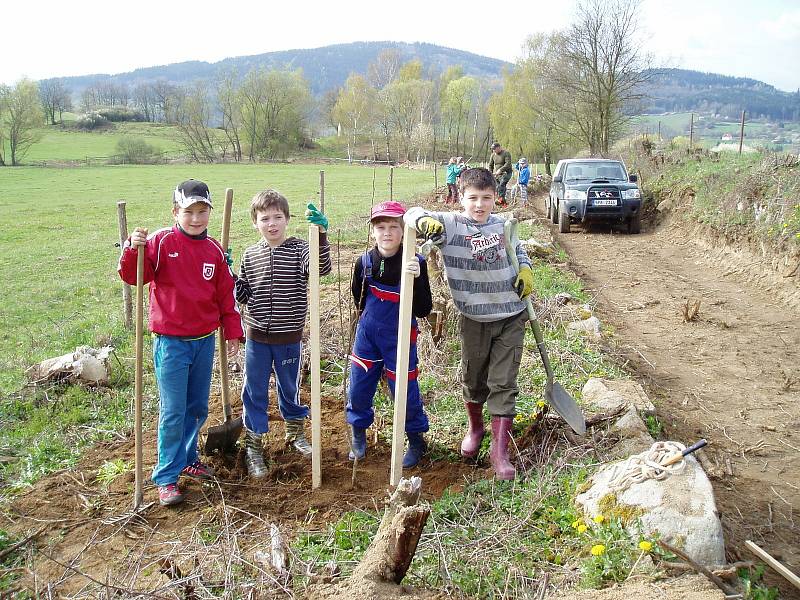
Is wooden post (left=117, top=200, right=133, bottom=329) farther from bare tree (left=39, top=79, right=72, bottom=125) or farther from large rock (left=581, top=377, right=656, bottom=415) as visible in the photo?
bare tree (left=39, top=79, right=72, bottom=125)

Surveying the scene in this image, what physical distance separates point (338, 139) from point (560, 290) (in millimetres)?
64373

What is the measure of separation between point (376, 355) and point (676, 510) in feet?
5.95

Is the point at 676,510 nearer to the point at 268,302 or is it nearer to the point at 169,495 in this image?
the point at 268,302

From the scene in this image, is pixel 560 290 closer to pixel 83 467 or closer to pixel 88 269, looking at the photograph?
pixel 83 467

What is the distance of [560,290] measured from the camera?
315 inches

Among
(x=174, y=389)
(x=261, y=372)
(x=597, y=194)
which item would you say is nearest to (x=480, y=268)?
(x=261, y=372)

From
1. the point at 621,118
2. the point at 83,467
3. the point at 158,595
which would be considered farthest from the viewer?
the point at 621,118

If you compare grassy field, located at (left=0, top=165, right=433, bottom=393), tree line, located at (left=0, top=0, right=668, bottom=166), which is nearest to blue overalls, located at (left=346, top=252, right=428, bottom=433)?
grassy field, located at (left=0, top=165, right=433, bottom=393)

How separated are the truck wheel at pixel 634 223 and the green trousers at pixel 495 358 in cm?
1141

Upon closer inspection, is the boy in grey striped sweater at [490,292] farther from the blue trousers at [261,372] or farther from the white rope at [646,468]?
the blue trousers at [261,372]

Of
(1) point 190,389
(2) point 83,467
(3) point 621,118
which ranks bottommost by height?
(2) point 83,467

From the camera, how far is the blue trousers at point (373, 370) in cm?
355

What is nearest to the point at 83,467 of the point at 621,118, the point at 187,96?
the point at 621,118

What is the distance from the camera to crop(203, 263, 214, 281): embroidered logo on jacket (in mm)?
3455
